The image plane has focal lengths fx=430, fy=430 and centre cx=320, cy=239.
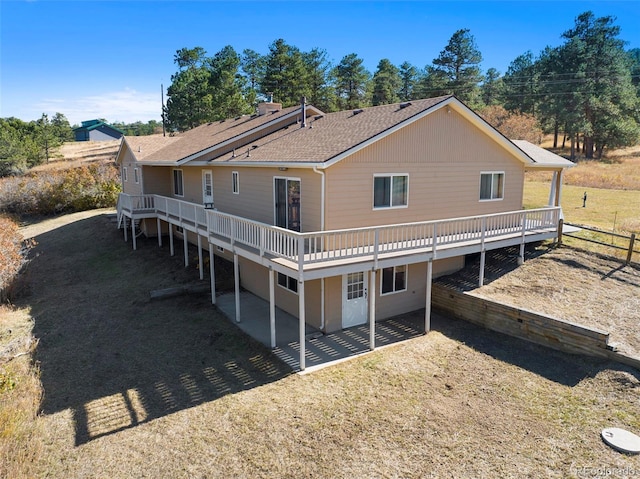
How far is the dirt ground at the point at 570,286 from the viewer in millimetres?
12102

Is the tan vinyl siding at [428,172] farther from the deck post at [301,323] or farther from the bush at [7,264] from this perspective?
the bush at [7,264]

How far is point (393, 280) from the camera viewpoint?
1488 centimetres

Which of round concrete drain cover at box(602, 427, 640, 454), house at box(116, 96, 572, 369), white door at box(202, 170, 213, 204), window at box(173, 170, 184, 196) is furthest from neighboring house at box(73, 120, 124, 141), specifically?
round concrete drain cover at box(602, 427, 640, 454)

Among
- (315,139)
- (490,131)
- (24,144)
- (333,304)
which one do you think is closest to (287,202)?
(315,139)

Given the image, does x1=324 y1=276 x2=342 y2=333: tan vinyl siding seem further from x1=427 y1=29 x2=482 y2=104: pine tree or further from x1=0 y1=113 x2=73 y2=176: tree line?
x1=0 y1=113 x2=73 y2=176: tree line

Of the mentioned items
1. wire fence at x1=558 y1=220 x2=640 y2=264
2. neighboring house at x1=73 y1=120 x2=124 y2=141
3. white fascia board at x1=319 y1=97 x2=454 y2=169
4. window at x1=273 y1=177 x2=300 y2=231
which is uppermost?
neighboring house at x1=73 y1=120 x2=124 y2=141

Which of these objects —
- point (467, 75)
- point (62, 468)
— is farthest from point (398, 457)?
point (467, 75)

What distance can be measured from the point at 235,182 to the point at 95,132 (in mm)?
85212

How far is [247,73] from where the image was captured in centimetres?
6400

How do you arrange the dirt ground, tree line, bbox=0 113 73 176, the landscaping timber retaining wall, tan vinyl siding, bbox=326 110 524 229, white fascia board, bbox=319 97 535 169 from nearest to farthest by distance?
the landscaping timber retaining wall, the dirt ground, white fascia board, bbox=319 97 535 169, tan vinyl siding, bbox=326 110 524 229, tree line, bbox=0 113 73 176

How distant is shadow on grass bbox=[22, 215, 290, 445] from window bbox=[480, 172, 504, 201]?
10.3 metres

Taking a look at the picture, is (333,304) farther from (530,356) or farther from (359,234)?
(530,356)

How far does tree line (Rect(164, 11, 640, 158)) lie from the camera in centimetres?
4616

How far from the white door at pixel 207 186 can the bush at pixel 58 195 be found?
18.2 meters
